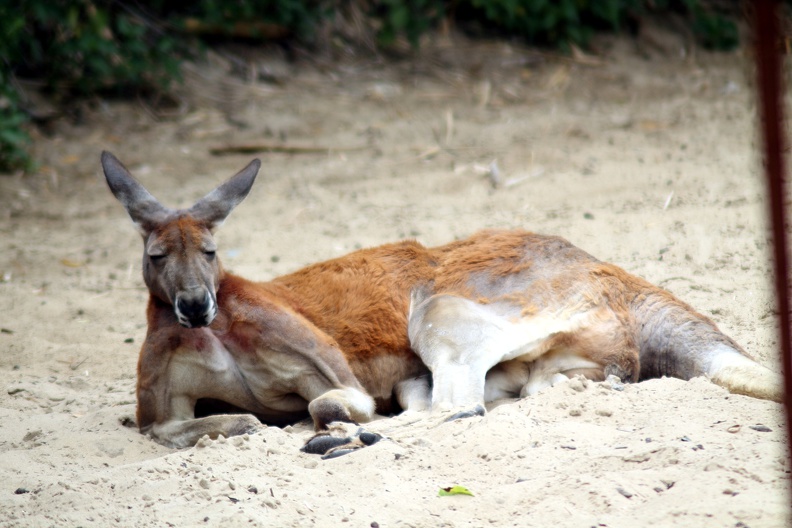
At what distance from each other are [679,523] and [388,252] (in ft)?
8.57

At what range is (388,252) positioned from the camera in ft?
17.4

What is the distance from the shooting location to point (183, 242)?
446 centimetres

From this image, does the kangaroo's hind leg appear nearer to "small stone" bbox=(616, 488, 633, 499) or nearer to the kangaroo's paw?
the kangaroo's paw

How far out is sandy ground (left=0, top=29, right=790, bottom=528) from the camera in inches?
132

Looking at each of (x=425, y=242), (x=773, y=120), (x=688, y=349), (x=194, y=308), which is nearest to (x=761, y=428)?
(x=688, y=349)

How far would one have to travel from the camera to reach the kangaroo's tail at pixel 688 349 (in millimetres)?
4156

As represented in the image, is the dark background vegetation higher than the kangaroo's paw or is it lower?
higher

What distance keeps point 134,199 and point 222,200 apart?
0.41 m

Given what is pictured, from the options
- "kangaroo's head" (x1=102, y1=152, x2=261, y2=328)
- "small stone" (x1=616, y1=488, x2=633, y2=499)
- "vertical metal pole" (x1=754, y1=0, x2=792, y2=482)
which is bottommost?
"small stone" (x1=616, y1=488, x2=633, y2=499)

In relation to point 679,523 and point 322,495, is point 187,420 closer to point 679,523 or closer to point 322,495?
point 322,495

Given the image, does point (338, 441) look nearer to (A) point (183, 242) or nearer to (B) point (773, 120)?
(A) point (183, 242)

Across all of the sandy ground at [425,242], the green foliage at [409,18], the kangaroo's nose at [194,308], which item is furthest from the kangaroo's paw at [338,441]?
the green foliage at [409,18]

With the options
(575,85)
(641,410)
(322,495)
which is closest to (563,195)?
(575,85)

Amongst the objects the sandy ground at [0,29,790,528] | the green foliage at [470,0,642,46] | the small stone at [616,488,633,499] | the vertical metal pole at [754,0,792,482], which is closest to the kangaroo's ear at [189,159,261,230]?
the sandy ground at [0,29,790,528]
